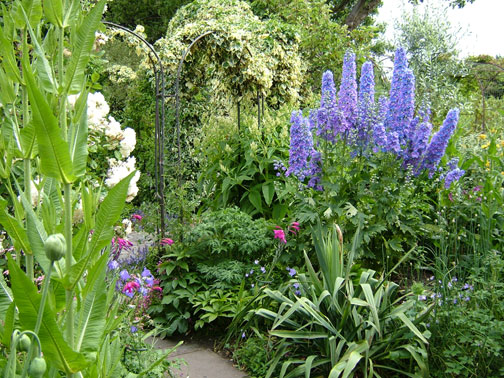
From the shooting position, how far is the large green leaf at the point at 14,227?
0.81 metres

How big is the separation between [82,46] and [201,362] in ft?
8.75

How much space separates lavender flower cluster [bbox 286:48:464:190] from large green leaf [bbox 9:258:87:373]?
266 centimetres

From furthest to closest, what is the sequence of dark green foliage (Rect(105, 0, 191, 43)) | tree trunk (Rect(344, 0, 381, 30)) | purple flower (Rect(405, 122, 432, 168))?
dark green foliage (Rect(105, 0, 191, 43)), tree trunk (Rect(344, 0, 381, 30)), purple flower (Rect(405, 122, 432, 168))

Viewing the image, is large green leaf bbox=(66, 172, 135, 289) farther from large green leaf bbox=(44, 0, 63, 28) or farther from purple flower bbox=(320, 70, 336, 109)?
purple flower bbox=(320, 70, 336, 109)

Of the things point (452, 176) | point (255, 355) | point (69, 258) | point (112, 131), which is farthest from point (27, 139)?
point (452, 176)

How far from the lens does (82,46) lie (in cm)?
88

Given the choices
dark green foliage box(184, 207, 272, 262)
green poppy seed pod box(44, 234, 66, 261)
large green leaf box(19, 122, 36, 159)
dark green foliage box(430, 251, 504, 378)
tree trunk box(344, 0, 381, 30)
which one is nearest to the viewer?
green poppy seed pod box(44, 234, 66, 261)

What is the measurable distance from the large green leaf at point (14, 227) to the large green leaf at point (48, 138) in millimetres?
96

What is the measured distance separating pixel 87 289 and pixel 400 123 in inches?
119

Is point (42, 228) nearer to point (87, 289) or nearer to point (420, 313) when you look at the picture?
point (87, 289)

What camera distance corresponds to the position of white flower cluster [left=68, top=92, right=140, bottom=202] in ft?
10.0

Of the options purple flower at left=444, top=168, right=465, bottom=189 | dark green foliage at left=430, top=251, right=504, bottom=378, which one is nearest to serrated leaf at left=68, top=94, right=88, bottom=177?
dark green foliage at left=430, top=251, right=504, bottom=378

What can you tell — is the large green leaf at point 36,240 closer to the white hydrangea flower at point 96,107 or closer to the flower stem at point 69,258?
the flower stem at point 69,258

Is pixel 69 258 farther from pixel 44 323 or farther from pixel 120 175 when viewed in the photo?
pixel 120 175
